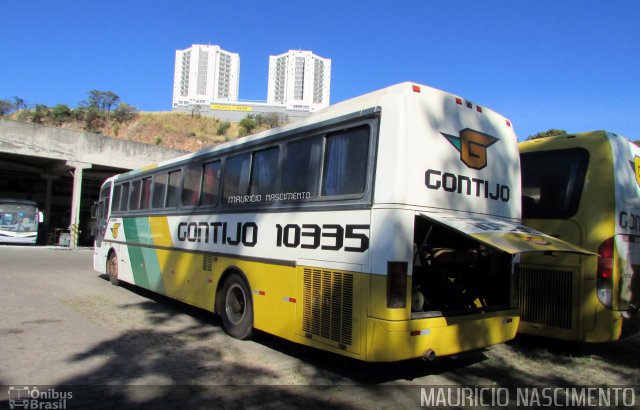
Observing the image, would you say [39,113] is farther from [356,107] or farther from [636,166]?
[636,166]

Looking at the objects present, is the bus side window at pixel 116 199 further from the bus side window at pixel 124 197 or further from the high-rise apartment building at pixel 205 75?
the high-rise apartment building at pixel 205 75

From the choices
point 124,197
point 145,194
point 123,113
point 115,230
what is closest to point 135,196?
point 145,194

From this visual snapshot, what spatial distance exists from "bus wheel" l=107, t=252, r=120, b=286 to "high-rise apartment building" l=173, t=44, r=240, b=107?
4528 inches

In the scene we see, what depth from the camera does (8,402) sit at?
3.98m

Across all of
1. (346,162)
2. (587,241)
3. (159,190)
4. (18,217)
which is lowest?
(18,217)

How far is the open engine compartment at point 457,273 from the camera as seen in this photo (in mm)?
5219

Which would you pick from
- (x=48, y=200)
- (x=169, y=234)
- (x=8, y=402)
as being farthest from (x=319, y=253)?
(x=48, y=200)

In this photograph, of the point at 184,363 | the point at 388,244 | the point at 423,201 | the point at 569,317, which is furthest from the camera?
the point at 569,317

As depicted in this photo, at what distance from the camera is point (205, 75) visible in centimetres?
12512

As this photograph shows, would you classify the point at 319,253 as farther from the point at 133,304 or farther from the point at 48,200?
the point at 48,200

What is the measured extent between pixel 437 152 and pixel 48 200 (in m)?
35.9
